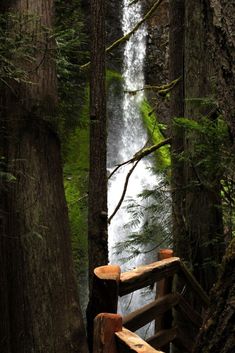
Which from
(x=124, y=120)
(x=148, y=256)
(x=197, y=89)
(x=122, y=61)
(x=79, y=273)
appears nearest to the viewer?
(x=197, y=89)

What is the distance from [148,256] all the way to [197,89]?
663 cm

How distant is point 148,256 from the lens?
39.8 feet

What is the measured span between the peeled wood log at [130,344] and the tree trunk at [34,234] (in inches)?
91.5

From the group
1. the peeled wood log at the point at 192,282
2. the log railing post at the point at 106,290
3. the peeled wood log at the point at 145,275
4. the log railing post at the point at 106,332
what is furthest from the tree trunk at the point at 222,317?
the peeled wood log at the point at 192,282

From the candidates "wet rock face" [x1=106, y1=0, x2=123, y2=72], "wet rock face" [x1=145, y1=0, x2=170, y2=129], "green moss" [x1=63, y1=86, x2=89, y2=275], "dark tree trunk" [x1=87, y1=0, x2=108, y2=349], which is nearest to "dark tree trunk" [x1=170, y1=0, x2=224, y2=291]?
"dark tree trunk" [x1=87, y1=0, x2=108, y2=349]

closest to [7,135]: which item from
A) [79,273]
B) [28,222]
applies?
[28,222]

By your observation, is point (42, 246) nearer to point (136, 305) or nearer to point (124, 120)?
point (136, 305)

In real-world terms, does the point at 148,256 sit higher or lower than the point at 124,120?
lower

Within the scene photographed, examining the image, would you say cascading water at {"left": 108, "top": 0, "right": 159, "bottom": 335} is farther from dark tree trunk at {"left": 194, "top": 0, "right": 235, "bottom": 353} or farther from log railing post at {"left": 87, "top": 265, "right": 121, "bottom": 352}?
dark tree trunk at {"left": 194, "top": 0, "right": 235, "bottom": 353}

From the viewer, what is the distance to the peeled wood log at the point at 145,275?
12.1 feet

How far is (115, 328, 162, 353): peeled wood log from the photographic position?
2.52m

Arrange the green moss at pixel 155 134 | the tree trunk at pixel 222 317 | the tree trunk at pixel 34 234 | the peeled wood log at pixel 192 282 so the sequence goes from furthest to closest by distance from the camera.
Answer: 1. the green moss at pixel 155 134
2. the tree trunk at pixel 34 234
3. the peeled wood log at pixel 192 282
4. the tree trunk at pixel 222 317

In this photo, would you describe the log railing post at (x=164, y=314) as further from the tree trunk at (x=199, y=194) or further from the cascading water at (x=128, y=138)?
the cascading water at (x=128, y=138)

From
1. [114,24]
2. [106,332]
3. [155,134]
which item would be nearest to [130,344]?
[106,332]
